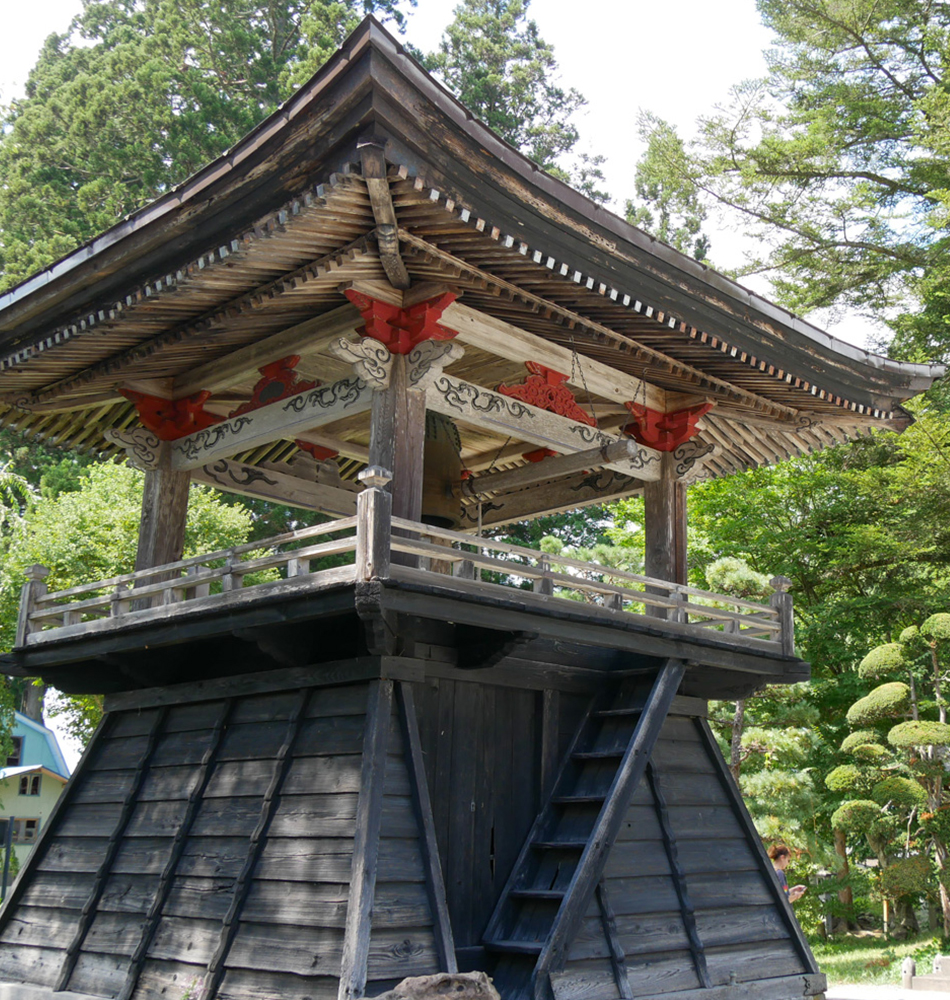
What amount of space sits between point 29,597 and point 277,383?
128 inches

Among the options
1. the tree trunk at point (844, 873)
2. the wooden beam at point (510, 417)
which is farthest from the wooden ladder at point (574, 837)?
the tree trunk at point (844, 873)

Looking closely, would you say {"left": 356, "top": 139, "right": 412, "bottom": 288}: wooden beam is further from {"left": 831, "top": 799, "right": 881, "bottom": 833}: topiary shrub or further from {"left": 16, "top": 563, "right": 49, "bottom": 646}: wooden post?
{"left": 831, "top": 799, "right": 881, "bottom": 833}: topiary shrub

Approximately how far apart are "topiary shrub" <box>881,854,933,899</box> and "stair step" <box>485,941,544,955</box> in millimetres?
11215

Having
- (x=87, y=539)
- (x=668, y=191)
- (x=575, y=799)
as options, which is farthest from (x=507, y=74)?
(x=575, y=799)

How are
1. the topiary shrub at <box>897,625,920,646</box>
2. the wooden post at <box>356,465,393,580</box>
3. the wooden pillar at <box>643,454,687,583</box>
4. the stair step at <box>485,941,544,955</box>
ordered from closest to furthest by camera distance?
the wooden post at <box>356,465,393,580</box>, the stair step at <box>485,941,544,955</box>, the wooden pillar at <box>643,454,687,583</box>, the topiary shrub at <box>897,625,920,646</box>

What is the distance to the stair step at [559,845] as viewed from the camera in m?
8.63

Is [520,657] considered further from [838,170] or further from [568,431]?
[838,170]

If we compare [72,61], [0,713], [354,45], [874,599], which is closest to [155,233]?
[354,45]

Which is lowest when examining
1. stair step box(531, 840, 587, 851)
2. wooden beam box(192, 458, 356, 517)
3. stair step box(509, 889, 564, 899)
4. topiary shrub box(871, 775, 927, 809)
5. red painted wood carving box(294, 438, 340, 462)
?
stair step box(509, 889, 564, 899)

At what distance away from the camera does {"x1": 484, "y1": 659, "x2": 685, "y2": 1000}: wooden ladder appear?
26.6ft

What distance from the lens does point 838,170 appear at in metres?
26.4

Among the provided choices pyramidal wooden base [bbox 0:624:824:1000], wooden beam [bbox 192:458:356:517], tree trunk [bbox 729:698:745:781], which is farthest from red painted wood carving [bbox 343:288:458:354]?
tree trunk [bbox 729:698:745:781]

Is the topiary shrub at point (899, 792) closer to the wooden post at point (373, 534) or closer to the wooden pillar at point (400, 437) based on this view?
the wooden pillar at point (400, 437)

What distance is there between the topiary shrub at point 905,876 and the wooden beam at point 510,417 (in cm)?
1035
